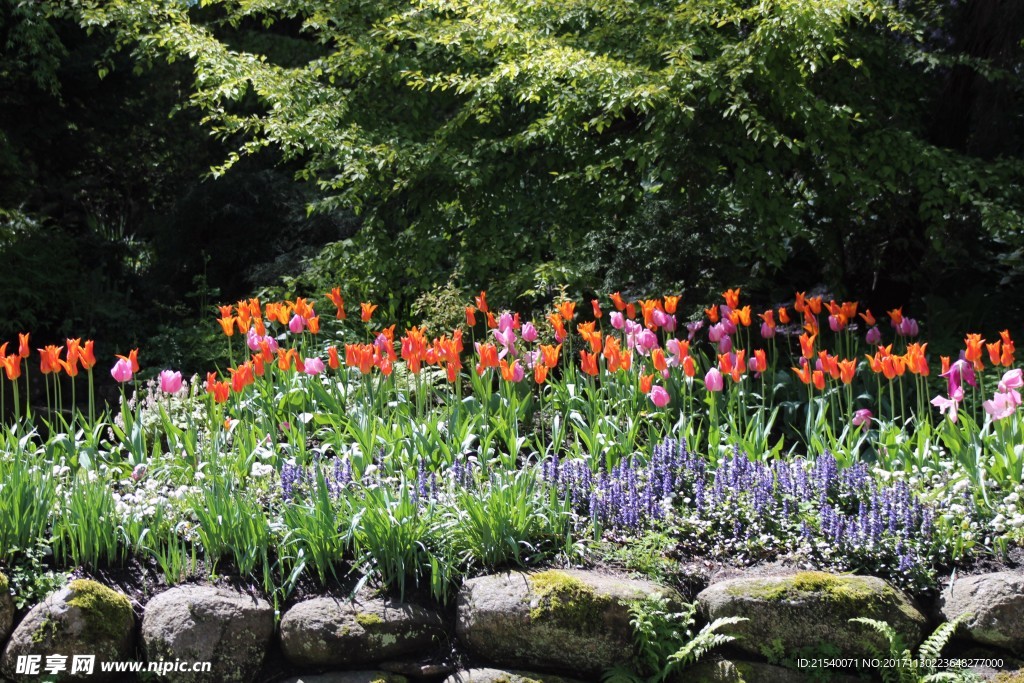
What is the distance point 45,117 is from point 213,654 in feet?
21.0

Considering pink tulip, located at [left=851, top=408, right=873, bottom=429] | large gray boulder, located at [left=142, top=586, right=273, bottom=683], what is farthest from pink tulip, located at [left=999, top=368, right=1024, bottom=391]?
large gray boulder, located at [left=142, top=586, right=273, bottom=683]

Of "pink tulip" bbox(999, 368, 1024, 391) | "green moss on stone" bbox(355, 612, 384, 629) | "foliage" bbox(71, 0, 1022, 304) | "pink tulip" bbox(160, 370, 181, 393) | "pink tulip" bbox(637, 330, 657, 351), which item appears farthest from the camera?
"foliage" bbox(71, 0, 1022, 304)

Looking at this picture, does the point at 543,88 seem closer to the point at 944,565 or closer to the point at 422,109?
the point at 422,109

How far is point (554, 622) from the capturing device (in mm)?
3299

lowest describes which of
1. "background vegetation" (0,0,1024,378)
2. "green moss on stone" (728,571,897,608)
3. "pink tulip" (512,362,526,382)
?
"green moss on stone" (728,571,897,608)

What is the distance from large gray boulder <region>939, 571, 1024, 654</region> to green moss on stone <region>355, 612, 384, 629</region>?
1813 millimetres

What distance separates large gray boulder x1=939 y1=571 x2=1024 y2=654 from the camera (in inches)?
129

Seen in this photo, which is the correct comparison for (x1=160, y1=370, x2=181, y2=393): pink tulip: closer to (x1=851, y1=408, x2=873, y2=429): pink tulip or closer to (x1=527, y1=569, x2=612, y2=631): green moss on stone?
(x1=527, y1=569, x2=612, y2=631): green moss on stone

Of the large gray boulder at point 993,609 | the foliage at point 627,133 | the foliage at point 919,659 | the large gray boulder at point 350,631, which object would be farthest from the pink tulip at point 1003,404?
the large gray boulder at point 350,631

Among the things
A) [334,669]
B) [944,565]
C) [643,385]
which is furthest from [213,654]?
[944,565]

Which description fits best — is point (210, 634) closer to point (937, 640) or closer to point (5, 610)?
point (5, 610)

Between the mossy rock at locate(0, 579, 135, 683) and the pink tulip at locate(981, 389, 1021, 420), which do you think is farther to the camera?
the pink tulip at locate(981, 389, 1021, 420)

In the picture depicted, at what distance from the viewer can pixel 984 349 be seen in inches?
222

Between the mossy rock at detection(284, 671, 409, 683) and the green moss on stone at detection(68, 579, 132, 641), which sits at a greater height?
the green moss on stone at detection(68, 579, 132, 641)
